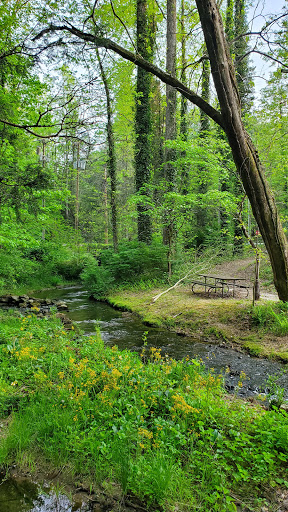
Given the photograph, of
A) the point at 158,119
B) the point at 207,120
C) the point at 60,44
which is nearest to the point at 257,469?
the point at 60,44

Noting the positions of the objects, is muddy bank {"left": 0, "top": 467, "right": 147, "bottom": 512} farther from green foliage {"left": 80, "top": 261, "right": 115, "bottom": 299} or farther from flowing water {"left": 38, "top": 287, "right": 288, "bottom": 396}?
green foliage {"left": 80, "top": 261, "right": 115, "bottom": 299}

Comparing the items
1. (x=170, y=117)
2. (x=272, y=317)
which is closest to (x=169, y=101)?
(x=170, y=117)

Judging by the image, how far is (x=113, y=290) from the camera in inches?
523

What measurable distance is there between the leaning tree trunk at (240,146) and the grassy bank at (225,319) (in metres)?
0.86

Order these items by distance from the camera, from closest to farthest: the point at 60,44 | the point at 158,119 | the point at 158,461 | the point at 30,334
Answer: the point at 158,461 < the point at 60,44 < the point at 30,334 < the point at 158,119

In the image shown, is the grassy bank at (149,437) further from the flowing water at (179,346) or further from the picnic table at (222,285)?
the picnic table at (222,285)

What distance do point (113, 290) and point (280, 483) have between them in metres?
11.2

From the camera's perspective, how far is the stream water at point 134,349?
7.63 feet

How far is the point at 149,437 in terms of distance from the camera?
2.52m

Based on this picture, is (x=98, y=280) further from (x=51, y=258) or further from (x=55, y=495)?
(x=55, y=495)

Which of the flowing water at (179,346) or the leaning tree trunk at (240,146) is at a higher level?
the leaning tree trunk at (240,146)

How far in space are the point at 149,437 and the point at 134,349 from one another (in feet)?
13.4

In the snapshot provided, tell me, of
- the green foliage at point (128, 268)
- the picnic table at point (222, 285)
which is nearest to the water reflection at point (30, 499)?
the picnic table at point (222, 285)

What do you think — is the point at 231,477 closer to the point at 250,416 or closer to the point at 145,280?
the point at 250,416
